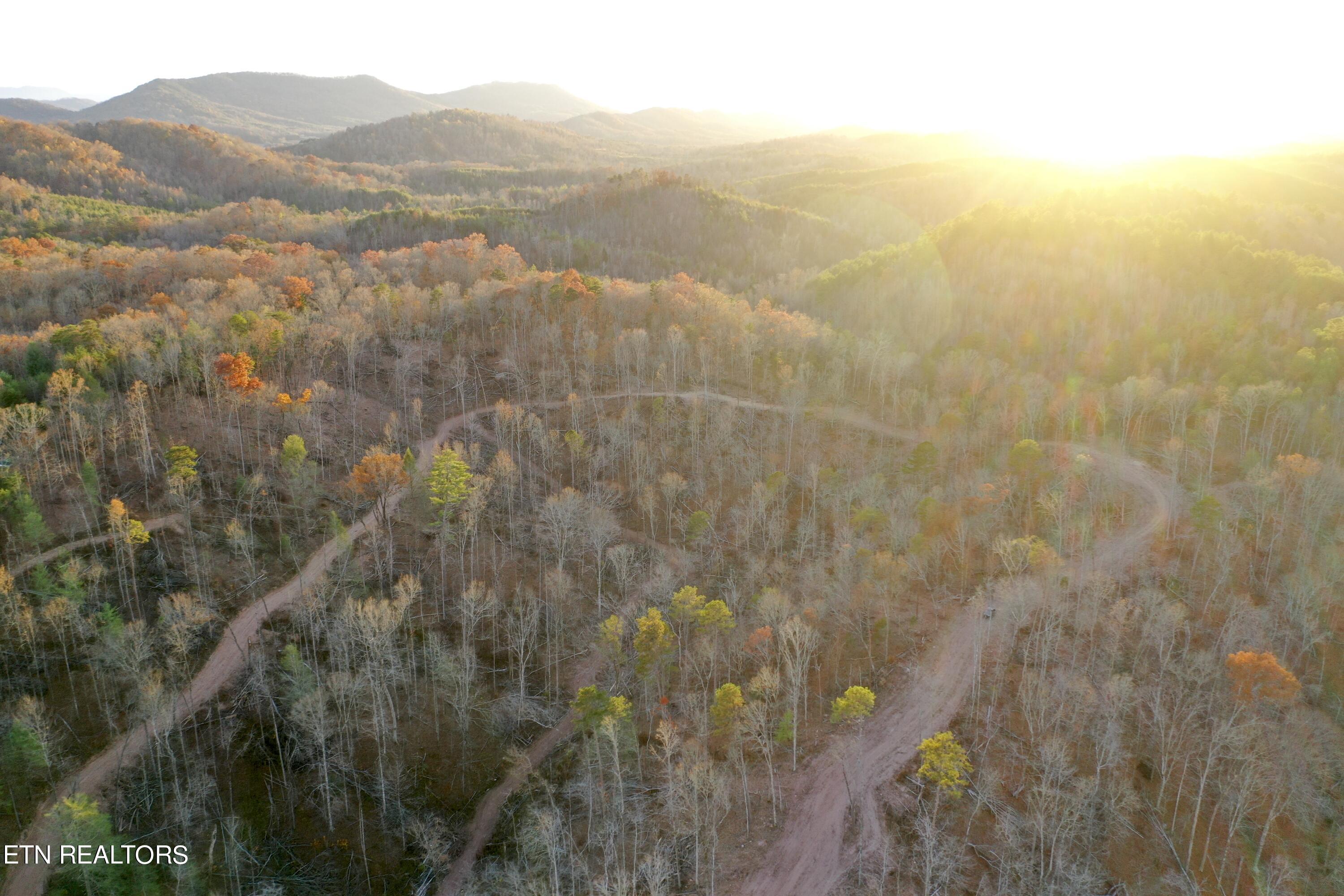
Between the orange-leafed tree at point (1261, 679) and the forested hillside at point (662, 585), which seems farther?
the orange-leafed tree at point (1261, 679)

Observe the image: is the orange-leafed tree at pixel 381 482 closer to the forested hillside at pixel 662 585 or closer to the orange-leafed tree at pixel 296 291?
the forested hillside at pixel 662 585

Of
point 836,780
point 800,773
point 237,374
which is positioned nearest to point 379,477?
point 237,374

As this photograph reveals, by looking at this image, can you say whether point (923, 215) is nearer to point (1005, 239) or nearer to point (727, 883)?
point (1005, 239)

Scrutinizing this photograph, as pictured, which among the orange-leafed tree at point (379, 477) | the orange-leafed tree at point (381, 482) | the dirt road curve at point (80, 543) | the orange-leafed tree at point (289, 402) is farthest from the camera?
the orange-leafed tree at point (289, 402)

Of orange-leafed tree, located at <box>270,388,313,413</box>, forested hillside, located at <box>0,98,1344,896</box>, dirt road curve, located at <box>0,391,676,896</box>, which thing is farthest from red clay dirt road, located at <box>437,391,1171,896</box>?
orange-leafed tree, located at <box>270,388,313,413</box>

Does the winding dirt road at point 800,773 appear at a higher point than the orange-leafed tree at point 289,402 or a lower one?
lower

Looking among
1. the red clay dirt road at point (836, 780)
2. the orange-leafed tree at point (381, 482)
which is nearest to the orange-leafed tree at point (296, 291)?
the orange-leafed tree at point (381, 482)

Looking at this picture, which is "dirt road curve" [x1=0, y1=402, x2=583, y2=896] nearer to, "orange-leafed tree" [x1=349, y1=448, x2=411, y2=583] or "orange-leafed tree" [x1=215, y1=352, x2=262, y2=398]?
"orange-leafed tree" [x1=349, y1=448, x2=411, y2=583]
